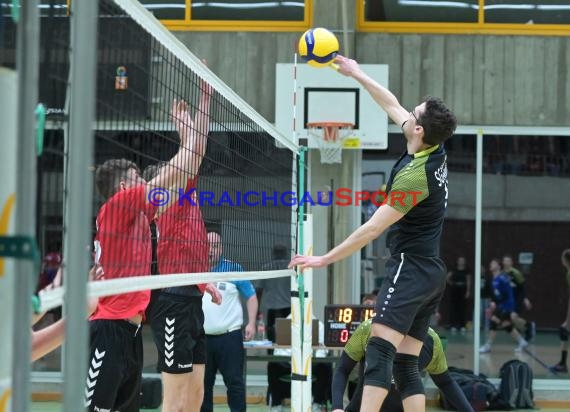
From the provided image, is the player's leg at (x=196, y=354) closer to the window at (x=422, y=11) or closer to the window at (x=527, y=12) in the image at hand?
the window at (x=422, y=11)

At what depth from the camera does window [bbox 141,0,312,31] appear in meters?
12.7

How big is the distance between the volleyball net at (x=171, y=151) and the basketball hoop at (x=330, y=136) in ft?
11.5

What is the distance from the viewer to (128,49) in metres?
4.00

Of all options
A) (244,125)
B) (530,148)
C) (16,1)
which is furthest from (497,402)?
(16,1)

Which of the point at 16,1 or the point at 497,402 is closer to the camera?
the point at 16,1

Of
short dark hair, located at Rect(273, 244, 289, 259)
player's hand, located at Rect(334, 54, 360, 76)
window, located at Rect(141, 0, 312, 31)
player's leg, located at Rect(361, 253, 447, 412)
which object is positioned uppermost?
window, located at Rect(141, 0, 312, 31)

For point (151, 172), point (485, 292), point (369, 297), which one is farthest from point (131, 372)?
point (485, 292)

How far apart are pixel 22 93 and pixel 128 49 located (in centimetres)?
154

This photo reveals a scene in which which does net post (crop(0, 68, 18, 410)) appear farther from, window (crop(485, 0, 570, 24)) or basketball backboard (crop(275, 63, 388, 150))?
window (crop(485, 0, 570, 24))

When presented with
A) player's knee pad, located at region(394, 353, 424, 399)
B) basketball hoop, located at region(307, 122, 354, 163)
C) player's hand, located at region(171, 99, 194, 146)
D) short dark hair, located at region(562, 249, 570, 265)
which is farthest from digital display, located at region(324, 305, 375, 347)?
player's hand, located at region(171, 99, 194, 146)

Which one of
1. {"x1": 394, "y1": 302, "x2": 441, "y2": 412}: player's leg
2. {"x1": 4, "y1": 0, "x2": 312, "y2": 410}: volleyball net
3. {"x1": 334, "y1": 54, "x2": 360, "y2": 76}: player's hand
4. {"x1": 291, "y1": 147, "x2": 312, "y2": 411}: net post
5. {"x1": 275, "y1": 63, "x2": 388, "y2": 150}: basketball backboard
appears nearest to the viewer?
{"x1": 4, "y1": 0, "x2": 312, "y2": 410}: volleyball net

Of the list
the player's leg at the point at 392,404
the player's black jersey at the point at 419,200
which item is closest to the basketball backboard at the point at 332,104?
the player's leg at the point at 392,404

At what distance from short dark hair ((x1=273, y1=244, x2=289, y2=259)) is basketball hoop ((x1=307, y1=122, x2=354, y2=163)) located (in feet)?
10.2

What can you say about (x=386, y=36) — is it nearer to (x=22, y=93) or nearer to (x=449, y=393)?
(x=449, y=393)
